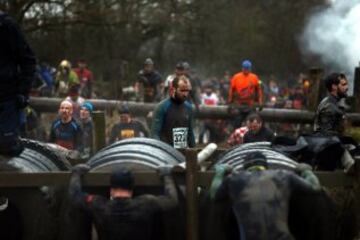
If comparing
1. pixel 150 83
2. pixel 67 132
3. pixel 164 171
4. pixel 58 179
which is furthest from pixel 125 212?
pixel 150 83

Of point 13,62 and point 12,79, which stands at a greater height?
point 13,62

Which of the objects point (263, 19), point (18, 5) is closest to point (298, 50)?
point (263, 19)

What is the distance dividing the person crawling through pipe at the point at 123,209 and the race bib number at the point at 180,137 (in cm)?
335

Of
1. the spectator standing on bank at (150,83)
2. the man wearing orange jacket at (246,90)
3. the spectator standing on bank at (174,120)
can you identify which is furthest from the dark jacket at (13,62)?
the spectator standing on bank at (150,83)

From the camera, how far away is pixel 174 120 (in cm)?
913

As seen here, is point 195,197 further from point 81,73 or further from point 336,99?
point 81,73

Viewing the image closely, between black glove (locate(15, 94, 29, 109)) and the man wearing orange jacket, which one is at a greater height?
black glove (locate(15, 94, 29, 109))

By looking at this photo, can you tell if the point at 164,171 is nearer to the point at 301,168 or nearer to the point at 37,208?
the point at 301,168

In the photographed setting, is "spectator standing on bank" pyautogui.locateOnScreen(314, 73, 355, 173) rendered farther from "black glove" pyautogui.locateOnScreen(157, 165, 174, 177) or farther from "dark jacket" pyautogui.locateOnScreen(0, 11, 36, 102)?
"dark jacket" pyautogui.locateOnScreen(0, 11, 36, 102)

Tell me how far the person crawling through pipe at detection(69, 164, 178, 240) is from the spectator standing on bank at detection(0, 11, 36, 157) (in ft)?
3.47

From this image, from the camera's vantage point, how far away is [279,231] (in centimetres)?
548

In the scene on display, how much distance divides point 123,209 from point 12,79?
1636 mm

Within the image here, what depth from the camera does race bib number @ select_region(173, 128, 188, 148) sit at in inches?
359

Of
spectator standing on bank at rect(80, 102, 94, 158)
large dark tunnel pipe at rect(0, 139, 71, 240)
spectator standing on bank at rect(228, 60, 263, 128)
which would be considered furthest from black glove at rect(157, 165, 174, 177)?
spectator standing on bank at rect(228, 60, 263, 128)
